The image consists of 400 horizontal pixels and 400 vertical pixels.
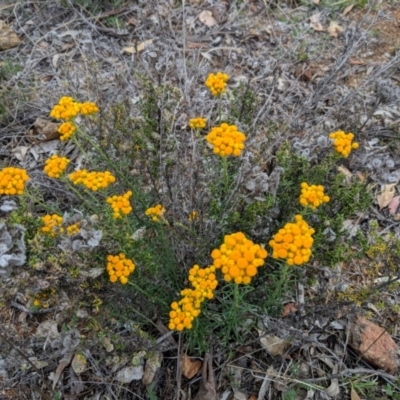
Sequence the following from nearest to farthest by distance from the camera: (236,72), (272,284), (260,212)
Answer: (260,212) < (272,284) < (236,72)

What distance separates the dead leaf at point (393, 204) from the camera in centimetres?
384

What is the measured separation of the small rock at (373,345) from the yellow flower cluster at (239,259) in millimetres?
1326

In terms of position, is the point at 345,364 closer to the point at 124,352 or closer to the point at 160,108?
the point at 124,352

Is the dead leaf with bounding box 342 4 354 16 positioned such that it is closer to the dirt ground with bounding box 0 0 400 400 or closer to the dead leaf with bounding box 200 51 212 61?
the dirt ground with bounding box 0 0 400 400

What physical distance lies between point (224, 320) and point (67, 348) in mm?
916

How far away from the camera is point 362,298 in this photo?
8.57 ft

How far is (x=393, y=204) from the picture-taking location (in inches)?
A: 152

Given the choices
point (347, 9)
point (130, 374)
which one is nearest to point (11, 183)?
point (130, 374)

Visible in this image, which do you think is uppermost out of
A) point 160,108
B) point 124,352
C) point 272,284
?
point 160,108

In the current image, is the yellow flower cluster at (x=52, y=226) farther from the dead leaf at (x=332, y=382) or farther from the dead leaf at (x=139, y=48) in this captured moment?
the dead leaf at (x=139, y=48)

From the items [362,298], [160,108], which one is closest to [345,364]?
[362,298]

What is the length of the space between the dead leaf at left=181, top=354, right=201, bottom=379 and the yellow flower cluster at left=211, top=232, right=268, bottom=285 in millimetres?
1146

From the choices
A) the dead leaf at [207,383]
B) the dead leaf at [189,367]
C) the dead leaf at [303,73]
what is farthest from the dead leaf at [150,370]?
the dead leaf at [303,73]

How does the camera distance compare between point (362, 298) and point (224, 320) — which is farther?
point (224, 320)
